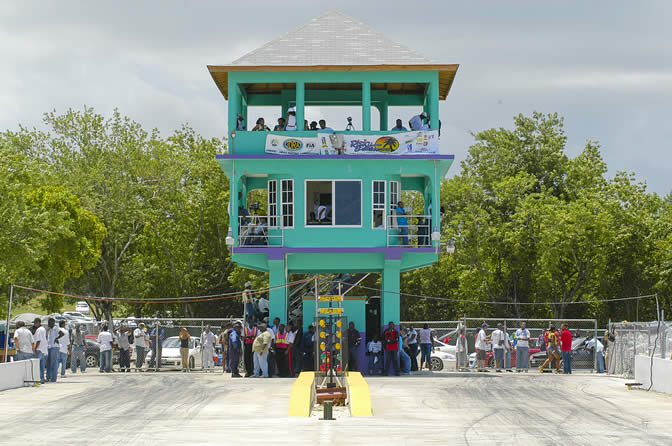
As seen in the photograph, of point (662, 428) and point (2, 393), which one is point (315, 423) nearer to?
point (662, 428)

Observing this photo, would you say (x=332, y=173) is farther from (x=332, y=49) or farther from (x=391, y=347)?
(x=391, y=347)

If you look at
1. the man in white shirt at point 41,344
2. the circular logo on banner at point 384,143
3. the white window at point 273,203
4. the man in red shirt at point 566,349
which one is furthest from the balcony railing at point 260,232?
the man in red shirt at point 566,349

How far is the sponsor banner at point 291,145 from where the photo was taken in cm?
3331

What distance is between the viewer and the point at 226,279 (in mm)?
62500

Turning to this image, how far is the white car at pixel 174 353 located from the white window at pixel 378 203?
858cm

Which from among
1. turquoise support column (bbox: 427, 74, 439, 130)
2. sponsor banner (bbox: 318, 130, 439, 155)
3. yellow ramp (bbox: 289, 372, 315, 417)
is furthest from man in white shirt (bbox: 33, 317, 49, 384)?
turquoise support column (bbox: 427, 74, 439, 130)

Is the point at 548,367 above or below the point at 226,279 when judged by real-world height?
→ below

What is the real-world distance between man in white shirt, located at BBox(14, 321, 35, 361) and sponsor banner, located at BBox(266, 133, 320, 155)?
10.5 m

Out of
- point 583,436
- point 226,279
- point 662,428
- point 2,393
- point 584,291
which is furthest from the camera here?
point 226,279

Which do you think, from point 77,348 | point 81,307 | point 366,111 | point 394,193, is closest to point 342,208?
point 394,193

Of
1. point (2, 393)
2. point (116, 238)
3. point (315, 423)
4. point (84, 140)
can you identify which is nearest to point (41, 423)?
point (315, 423)

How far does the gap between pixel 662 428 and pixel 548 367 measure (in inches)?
712

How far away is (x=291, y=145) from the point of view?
33344mm

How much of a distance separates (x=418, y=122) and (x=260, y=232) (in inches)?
271
